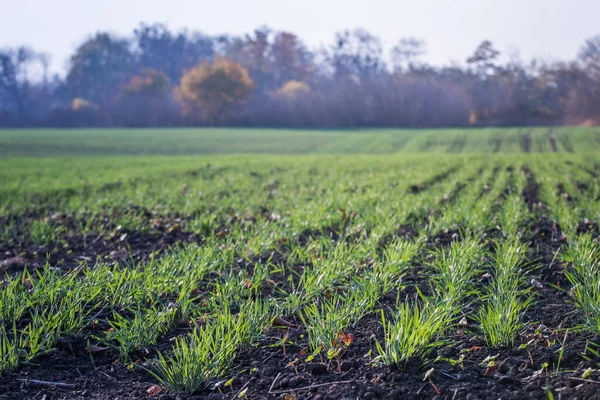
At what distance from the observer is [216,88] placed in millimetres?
64938

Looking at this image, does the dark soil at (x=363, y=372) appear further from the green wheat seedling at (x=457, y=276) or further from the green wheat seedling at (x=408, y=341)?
the green wheat seedling at (x=457, y=276)

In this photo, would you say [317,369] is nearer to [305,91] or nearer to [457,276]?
[457,276]

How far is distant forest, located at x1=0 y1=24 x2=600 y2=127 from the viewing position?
6209cm

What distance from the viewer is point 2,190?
39.0 ft

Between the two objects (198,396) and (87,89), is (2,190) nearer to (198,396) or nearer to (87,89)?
(198,396)

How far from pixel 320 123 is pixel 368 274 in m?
59.8

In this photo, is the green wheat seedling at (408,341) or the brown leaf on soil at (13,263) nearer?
the green wheat seedling at (408,341)

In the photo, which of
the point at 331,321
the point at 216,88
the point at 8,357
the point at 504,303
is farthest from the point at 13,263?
the point at 216,88

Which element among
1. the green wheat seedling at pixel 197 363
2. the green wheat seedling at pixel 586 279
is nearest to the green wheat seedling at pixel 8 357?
the green wheat seedling at pixel 197 363

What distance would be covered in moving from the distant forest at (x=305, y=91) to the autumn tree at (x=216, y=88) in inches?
4.5

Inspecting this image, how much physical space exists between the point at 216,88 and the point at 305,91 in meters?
10.4

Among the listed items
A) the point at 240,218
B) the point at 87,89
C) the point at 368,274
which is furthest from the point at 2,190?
the point at 87,89

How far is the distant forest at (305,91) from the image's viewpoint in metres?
62.1

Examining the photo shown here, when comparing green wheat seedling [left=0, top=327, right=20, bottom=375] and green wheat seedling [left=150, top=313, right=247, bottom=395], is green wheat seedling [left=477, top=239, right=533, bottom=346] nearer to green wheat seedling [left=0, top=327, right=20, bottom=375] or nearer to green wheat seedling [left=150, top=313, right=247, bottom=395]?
green wheat seedling [left=150, top=313, right=247, bottom=395]
